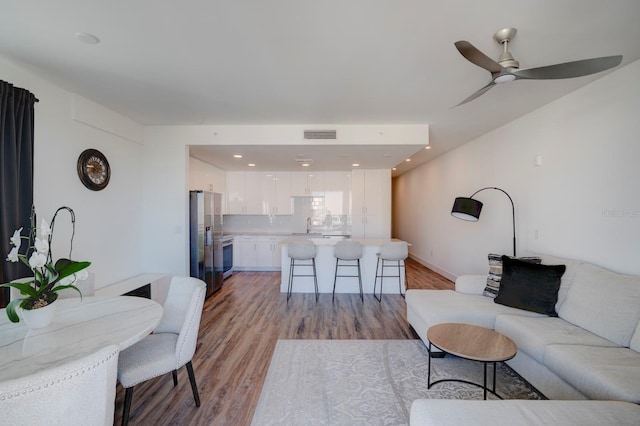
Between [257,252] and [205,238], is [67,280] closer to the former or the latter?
[205,238]

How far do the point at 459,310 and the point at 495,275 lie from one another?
756 millimetres

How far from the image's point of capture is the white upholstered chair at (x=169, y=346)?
1.67 m

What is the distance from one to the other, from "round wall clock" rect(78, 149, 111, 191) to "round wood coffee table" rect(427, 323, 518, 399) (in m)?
3.84

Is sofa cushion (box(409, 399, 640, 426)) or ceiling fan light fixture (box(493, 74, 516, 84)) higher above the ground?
ceiling fan light fixture (box(493, 74, 516, 84))

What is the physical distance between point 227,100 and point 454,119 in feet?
9.65

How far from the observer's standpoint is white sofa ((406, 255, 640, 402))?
1.69 m

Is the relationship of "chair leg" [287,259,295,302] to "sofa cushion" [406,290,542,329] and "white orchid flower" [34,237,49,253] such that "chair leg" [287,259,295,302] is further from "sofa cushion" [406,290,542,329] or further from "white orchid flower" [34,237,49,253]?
"white orchid flower" [34,237,49,253]

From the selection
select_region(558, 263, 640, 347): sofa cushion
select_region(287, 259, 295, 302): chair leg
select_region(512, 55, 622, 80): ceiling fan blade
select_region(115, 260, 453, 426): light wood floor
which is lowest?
select_region(115, 260, 453, 426): light wood floor

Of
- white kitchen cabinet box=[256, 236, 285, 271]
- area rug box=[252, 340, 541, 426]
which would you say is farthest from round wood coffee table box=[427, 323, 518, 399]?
white kitchen cabinet box=[256, 236, 285, 271]

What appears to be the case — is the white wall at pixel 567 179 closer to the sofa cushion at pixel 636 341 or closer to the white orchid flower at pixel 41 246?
the sofa cushion at pixel 636 341

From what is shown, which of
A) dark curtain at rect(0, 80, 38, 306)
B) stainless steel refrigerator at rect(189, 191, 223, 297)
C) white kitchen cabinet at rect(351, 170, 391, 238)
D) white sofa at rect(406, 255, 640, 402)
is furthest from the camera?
white kitchen cabinet at rect(351, 170, 391, 238)

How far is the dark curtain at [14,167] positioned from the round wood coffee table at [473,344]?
11.3 feet

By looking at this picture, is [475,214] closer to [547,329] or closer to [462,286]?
[462,286]

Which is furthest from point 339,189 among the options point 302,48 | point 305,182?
point 302,48
